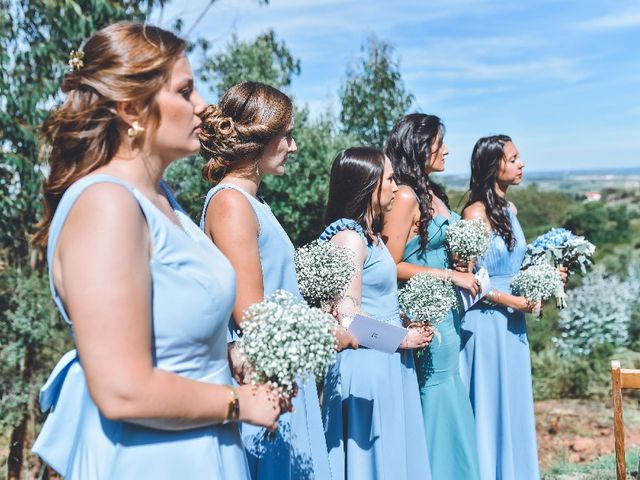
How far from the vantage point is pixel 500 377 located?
17.0 feet

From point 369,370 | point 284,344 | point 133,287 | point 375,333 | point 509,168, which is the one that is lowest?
point 369,370

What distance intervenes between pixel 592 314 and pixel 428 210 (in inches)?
261

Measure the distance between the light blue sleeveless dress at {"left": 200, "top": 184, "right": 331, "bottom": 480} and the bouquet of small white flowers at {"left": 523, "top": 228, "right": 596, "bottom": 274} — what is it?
3023 mm

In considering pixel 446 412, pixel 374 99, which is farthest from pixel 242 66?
pixel 446 412

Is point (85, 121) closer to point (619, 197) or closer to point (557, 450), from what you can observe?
point (557, 450)

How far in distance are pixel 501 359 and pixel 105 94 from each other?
163 inches

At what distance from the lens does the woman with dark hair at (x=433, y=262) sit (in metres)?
4.49

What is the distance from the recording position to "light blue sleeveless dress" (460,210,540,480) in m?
5.09

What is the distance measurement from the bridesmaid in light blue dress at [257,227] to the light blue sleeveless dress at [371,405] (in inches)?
30.6

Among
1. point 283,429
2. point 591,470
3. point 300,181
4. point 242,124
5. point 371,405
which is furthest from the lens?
point 300,181

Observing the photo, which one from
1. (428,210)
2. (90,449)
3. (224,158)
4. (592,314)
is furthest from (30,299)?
(592,314)

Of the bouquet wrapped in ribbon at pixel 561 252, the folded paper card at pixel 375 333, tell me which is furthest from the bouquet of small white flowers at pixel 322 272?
the bouquet wrapped in ribbon at pixel 561 252

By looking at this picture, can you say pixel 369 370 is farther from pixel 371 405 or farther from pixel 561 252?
pixel 561 252

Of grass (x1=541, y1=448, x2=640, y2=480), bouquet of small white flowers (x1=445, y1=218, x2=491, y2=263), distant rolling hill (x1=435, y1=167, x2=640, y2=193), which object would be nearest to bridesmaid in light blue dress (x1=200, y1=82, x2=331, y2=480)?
bouquet of small white flowers (x1=445, y1=218, x2=491, y2=263)
